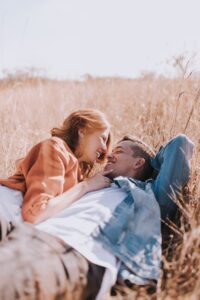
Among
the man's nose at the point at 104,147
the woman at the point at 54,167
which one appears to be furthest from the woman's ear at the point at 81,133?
the man's nose at the point at 104,147

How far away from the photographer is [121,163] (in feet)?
7.81

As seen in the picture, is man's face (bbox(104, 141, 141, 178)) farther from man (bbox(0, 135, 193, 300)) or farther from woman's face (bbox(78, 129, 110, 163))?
woman's face (bbox(78, 129, 110, 163))

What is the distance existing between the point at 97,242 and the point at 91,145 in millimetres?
833

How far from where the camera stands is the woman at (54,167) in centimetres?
207

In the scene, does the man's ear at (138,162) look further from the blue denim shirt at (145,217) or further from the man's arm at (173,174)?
the man's arm at (173,174)

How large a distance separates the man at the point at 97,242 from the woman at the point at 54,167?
6.2 inches

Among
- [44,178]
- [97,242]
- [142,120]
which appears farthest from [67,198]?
[142,120]

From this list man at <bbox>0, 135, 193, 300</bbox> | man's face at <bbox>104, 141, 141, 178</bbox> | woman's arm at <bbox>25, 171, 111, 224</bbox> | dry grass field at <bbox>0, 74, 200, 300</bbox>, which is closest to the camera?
man at <bbox>0, 135, 193, 300</bbox>

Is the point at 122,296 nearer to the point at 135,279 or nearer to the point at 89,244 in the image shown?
the point at 135,279

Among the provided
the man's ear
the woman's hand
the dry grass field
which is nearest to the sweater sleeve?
the woman's hand

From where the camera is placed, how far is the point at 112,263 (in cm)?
173

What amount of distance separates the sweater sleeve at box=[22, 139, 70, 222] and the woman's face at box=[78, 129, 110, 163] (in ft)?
0.87

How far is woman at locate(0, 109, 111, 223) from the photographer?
2072 millimetres

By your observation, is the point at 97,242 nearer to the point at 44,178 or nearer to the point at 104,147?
the point at 44,178
